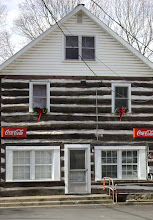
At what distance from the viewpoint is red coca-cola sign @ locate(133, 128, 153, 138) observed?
19359 millimetres

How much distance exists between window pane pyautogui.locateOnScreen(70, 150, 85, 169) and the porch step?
1.49 meters

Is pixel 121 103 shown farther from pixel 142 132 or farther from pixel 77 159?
pixel 77 159

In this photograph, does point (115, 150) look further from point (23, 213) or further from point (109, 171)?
point (23, 213)

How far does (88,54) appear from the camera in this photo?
19.7 m

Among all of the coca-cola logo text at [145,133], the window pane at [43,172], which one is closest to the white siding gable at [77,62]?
the coca-cola logo text at [145,133]

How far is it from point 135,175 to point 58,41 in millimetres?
7473

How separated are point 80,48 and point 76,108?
2949mm

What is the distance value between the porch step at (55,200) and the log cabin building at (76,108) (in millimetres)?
660

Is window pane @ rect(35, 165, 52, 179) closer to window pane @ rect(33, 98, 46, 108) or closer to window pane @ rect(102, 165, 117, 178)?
window pane @ rect(102, 165, 117, 178)

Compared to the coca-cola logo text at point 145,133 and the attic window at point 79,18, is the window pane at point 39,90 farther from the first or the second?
the coca-cola logo text at point 145,133

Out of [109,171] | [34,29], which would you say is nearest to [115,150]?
[109,171]

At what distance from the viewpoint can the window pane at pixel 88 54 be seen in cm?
1962

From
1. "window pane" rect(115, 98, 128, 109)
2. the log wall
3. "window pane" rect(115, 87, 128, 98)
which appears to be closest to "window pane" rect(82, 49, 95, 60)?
the log wall

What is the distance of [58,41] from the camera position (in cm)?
1931
